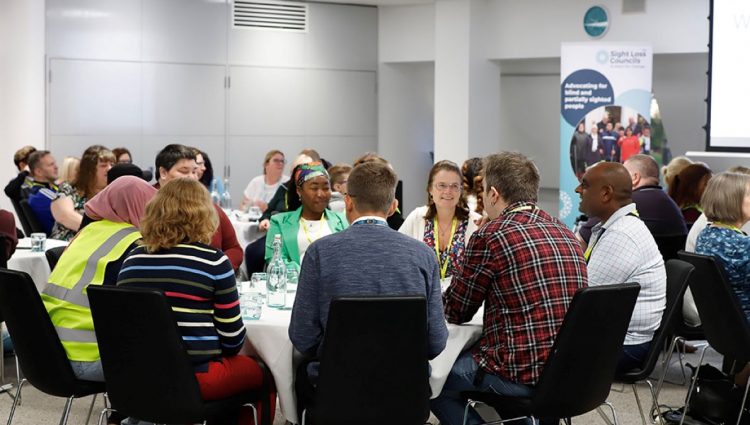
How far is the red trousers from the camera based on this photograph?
3404 millimetres

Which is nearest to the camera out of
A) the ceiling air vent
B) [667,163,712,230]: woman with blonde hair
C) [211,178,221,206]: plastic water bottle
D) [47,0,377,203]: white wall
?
[667,163,712,230]: woman with blonde hair

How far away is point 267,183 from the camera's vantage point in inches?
378

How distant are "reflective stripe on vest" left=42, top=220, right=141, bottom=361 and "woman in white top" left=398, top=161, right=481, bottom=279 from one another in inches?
71.4

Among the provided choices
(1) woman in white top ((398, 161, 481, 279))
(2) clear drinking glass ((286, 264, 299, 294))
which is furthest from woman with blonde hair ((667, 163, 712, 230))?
(2) clear drinking glass ((286, 264, 299, 294))

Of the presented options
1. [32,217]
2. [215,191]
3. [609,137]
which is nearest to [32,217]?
[32,217]

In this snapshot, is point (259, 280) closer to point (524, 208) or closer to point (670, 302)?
point (524, 208)

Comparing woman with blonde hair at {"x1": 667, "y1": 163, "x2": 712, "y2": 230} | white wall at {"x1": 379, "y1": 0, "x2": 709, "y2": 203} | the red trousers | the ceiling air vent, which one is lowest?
the red trousers

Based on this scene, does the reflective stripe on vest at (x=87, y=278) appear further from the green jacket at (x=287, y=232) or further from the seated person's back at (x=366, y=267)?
the green jacket at (x=287, y=232)

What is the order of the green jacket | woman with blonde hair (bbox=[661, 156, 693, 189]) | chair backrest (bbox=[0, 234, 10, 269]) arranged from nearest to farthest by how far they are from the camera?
chair backrest (bbox=[0, 234, 10, 269]) < the green jacket < woman with blonde hair (bbox=[661, 156, 693, 189])

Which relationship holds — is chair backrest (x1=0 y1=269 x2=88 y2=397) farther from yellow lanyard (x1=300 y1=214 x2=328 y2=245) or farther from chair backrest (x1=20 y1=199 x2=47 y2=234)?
chair backrest (x1=20 y1=199 x2=47 y2=234)

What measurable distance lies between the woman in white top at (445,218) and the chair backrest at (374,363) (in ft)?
6.10

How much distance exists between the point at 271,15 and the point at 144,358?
29.1ft

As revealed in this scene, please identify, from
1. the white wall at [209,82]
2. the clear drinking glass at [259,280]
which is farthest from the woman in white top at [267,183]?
the clear drinking glass at [259,280]

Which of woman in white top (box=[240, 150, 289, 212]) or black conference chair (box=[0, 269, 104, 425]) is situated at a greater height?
woman in white top (box=[240, 150, 289, 212])
